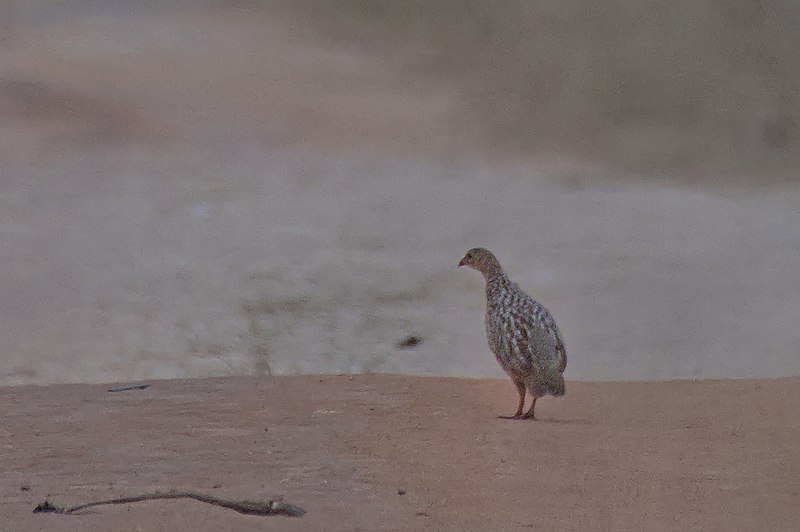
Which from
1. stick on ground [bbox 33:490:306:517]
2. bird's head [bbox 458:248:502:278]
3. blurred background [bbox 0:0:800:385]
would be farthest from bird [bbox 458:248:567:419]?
blurred background [bbox 0:0:800:385]

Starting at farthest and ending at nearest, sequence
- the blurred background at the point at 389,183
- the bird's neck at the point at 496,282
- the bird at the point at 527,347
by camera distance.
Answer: the blurred background at the point at 389,183 < the bird's neck at the point at 496,282 < the bird at the point at 527,347

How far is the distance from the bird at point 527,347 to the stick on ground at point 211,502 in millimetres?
2670

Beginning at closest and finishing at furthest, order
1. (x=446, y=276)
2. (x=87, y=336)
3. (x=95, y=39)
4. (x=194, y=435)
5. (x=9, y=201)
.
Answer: (x=194, y=435), (x=87, y=336), (x=446, y=276), (x=9, y=201), (x=95, y=39)

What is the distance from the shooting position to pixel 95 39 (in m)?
22.4

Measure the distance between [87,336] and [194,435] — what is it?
9.77m

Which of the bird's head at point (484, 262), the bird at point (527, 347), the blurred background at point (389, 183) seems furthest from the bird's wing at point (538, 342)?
the blurred background at point (389, 183)

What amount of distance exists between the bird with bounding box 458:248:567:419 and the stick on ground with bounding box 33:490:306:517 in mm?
2670

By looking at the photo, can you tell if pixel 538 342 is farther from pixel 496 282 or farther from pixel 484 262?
pixel 484 262

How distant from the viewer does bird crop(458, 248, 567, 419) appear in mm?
7609

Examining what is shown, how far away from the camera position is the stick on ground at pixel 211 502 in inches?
203

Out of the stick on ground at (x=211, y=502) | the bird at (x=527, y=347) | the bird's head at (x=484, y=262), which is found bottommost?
the stick on ground at (x=211, y=502)

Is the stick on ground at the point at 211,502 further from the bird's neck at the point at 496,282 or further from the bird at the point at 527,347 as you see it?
the bird's neck at the point at 496,282

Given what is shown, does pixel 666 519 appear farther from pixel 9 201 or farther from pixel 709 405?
pixel 9 201

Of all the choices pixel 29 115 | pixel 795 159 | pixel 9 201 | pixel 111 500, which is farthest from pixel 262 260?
pixel 111 500
